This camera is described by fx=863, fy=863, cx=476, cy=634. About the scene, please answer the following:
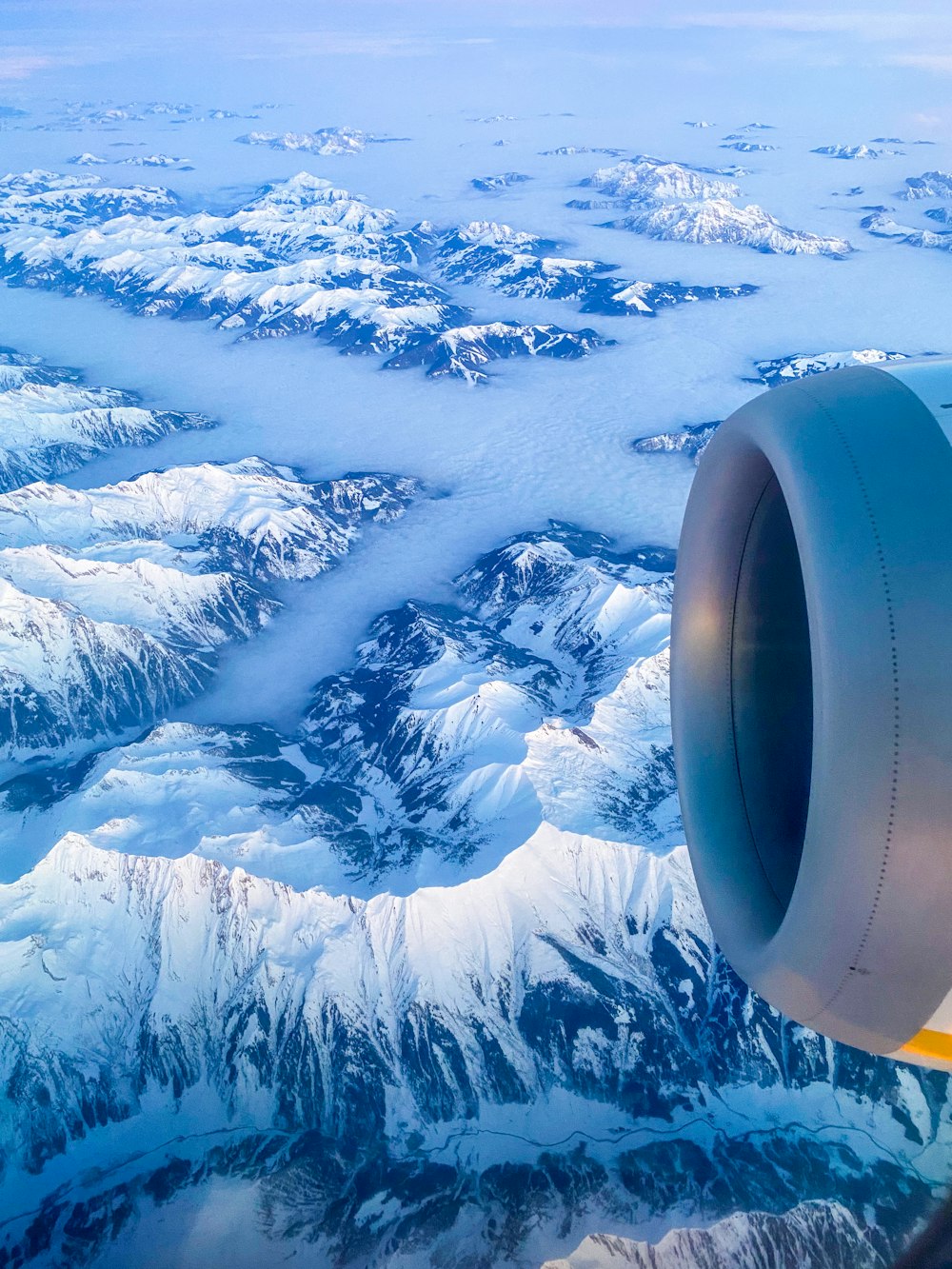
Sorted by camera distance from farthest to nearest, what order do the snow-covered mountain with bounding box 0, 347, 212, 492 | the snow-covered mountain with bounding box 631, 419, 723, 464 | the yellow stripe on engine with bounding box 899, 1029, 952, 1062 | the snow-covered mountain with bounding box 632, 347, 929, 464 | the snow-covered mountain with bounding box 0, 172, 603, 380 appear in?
the snow-covered mountain with bounding box 0, 172, 603, 380, the snow-covered mountain with bounding box 0, 347, 212, 492, the snow-covered mountain with bounding box 632, 347, 929, 464, the snow-covered mountain with bounding box 631, 419, 723, 464, the yellow stripe on engine with bounding box 899, 1029, 952, 1062

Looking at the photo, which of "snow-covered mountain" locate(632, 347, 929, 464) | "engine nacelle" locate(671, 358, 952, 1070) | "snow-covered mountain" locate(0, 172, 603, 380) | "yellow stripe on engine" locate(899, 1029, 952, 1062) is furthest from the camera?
"snow-covered mountain" locate(0, 172, 603, 380)

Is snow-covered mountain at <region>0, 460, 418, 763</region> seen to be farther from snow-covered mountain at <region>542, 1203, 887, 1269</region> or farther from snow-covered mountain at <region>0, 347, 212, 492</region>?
snow-covered mountain at <region>542, 1203, 887, 1269</region>

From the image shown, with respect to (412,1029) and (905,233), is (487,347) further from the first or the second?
(412,1029)

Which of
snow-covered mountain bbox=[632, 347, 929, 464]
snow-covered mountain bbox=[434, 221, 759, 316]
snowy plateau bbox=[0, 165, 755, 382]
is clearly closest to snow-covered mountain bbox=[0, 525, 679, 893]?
snow-covered mountain bbox=[632, 347, 929, 464]

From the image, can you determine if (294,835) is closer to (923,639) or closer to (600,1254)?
(600,1254)

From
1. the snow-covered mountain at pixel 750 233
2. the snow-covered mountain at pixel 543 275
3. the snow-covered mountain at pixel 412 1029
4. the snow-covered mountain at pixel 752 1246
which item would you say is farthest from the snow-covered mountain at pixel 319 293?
the snow-covered mountain at pixel 752 1246

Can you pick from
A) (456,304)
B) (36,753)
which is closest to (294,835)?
(36,753)

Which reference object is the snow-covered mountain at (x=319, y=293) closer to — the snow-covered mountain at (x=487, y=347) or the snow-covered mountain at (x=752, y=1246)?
the snow-covered mountain at (x=487, y=347)
